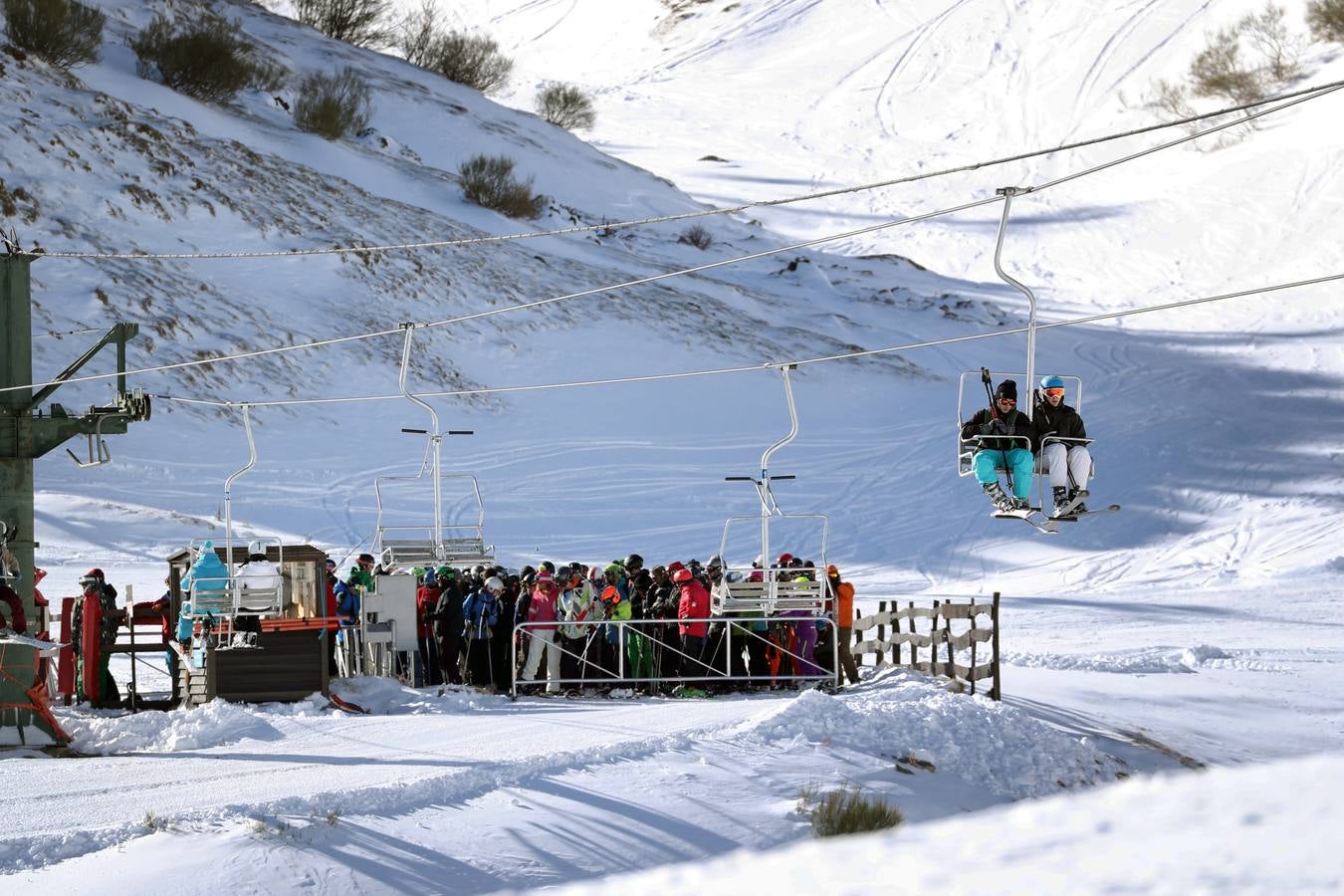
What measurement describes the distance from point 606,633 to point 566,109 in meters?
73.6

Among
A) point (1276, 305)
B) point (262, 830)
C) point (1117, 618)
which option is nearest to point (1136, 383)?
point (1276, 305)

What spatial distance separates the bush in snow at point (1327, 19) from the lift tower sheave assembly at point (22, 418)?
237 feet

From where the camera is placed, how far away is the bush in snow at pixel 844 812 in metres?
11.2

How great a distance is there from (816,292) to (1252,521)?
23.2 m

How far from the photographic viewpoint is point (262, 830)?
10.2 metres

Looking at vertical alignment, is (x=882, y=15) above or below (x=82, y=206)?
above

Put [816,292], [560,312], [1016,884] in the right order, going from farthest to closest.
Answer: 1. [816,292]
2. [560,312]
3. [1016,884]

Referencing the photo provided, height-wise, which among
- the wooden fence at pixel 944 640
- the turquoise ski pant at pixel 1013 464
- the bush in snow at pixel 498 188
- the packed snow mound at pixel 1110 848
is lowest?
the wooden fence at pixel 944 640

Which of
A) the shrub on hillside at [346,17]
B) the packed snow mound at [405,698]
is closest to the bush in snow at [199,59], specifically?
the shrub on hillside at [346,17]

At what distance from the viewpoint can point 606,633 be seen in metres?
16.8

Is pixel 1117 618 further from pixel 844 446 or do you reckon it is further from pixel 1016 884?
pixel 1016 884

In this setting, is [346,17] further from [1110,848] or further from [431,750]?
[1110,848]

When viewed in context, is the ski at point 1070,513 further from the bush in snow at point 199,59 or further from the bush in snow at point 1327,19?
the bush in snow at point 1327,19

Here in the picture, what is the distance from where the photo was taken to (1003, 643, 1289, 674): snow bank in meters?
21.3
